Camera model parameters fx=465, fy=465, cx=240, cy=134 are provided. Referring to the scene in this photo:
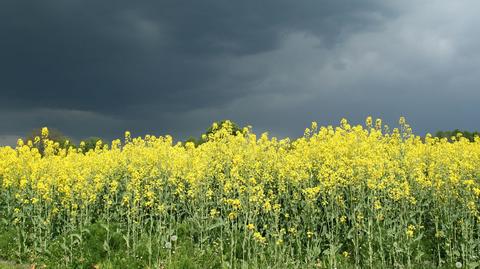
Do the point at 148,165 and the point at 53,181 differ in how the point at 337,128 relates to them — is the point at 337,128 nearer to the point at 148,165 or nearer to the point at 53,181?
the point at 148,165

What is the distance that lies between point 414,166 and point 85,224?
9713 mm

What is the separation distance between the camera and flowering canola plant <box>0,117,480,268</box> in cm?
1102

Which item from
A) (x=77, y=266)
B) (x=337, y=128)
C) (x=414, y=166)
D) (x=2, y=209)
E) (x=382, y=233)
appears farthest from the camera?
(x=337, y=128)

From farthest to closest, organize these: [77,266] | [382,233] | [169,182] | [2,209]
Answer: [2,209]
[169,182]
[382,233]
[77,266]

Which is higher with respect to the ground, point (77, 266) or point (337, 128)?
point (337, 128)

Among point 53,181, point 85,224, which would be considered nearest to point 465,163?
point 85,224

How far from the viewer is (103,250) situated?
1138 cm

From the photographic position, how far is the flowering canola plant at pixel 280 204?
36.2 ft

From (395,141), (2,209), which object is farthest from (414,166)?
(2,209)

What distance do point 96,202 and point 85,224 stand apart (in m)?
2.18

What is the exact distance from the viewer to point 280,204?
1130cm

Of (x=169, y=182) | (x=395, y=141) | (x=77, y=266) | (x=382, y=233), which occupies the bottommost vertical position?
(x=77, y=266)

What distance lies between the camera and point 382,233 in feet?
38.4

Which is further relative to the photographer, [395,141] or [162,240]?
[395,141]
